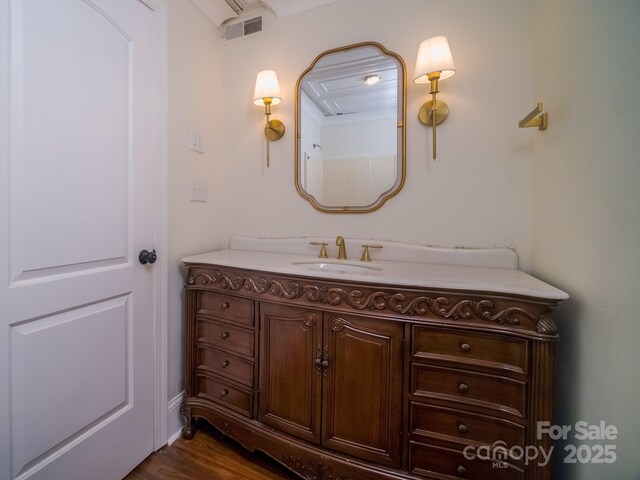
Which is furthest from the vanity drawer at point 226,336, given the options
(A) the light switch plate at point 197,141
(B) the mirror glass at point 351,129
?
(A) the light switch plate at point 197,141

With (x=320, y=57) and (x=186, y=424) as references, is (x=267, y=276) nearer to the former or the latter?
(x=186, y=424)

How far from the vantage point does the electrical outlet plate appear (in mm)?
1594

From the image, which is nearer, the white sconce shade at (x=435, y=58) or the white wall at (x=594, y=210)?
the white wall at (x=594, y=210)

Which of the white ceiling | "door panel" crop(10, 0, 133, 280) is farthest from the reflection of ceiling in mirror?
"door panel" crop(10, 0, 133, 280)

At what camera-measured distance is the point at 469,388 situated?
93 centimetres

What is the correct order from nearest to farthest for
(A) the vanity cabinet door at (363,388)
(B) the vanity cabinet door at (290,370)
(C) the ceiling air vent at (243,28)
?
(A) the vanity cabinet door at (363,388) → (B) the vanity cabinet door at (290,370) → (C) the ceiling air vent at (243,28)

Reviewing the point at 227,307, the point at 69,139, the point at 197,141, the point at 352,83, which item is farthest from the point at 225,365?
the point at 352,83

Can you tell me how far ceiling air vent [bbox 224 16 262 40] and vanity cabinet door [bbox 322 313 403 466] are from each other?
1.81 meters

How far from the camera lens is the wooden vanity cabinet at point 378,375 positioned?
34.5 inches

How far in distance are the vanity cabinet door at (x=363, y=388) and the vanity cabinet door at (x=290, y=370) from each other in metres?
0.05

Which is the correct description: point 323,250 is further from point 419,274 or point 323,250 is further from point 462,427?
point 462,427

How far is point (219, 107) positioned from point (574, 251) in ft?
6.53

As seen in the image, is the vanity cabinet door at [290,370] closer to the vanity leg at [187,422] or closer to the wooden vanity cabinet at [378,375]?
the wooden vanity cabinet at [378,375]

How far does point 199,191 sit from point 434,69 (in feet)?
4.59
